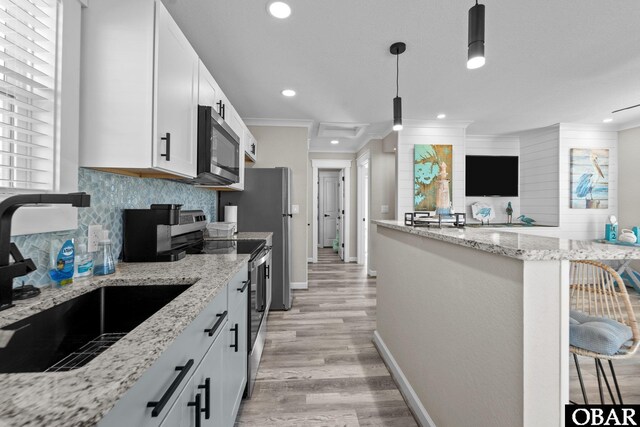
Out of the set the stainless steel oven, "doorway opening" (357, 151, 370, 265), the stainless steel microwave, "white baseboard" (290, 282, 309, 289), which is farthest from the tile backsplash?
"doorway opening" (357, 151, 370, 265)

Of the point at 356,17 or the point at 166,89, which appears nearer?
Result: the point at 166,89

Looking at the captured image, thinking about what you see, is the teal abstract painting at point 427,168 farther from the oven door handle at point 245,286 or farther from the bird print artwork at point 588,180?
the oven door handle at point 245,286

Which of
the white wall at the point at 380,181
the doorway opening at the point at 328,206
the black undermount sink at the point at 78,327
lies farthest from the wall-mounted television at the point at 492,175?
the black undermount sink at the point at 78,327

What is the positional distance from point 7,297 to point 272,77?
253 cm

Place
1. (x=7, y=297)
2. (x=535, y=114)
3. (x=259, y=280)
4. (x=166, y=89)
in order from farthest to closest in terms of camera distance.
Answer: (x=535, y=114) → (x=259, y=280) → (x=166, y=89) → (x=7, y=297)

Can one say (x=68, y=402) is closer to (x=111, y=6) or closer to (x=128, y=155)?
(x=128, y=155)

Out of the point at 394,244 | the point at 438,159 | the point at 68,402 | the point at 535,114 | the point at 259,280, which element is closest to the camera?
the point at 68,402

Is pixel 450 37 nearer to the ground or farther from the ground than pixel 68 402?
farther from the ground

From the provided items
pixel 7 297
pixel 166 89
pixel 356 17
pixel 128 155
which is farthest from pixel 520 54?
pixel 7 297

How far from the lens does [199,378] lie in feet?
3.17

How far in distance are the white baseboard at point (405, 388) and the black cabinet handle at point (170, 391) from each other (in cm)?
131

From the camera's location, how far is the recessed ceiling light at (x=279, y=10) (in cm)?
176

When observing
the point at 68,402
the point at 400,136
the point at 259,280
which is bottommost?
the point at 259,280

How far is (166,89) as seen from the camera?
1.37 meters
